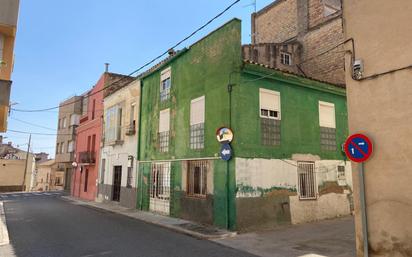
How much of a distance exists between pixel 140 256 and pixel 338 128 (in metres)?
10.9

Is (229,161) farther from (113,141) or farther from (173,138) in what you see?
(113,141)

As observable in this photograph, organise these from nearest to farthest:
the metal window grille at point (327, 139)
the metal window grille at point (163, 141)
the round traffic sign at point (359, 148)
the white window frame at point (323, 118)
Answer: the round traffic sign at point (359, 148), the metal window grille at point (327, 139), the white window frame at point (323, 118), the metal window grille at point (163, 141)

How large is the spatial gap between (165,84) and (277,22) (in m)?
11.6

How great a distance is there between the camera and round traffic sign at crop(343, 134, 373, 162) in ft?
19.7

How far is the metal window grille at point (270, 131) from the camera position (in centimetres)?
1188

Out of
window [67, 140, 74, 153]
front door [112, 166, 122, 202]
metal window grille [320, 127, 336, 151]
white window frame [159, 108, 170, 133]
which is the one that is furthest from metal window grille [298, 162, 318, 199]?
window [67, 140, 74, 153]

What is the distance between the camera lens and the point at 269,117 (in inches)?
479

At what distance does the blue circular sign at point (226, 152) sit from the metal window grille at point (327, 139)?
4.98 metres

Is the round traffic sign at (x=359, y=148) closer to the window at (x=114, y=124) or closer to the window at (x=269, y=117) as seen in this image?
the window at (x=269, y=117)

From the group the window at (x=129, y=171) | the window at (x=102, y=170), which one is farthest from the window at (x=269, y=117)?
the window at (x=102, y=170)

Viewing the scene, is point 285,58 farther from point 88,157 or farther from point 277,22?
point 88,157

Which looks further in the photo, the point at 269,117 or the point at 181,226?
the point at 269,117

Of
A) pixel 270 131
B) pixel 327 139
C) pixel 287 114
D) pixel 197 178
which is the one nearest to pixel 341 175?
pixel 327 139

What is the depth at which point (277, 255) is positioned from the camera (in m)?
7.78
